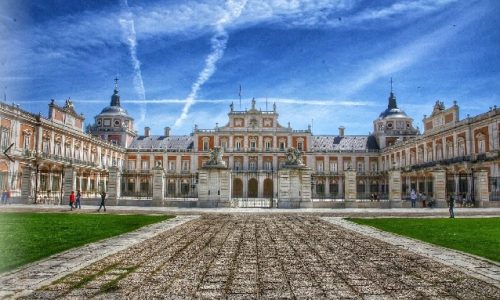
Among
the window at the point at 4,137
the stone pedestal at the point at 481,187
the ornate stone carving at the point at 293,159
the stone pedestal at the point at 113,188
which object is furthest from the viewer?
the window at the point at 4,137

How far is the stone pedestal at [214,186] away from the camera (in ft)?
80.4

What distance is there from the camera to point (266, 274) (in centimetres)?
627

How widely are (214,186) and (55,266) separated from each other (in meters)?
17.9

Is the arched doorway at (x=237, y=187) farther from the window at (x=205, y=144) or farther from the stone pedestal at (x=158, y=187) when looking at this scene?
the stone pedestal at (x=158, y=187)

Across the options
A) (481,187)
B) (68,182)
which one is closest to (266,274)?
(68,182)

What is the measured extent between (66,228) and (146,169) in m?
50.4

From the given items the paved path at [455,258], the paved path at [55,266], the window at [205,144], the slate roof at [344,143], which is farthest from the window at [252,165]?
the paved path at [55,266]

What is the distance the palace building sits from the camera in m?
33.9

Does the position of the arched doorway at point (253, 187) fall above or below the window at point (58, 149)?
below

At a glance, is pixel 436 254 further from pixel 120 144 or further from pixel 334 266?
pixel 120 144

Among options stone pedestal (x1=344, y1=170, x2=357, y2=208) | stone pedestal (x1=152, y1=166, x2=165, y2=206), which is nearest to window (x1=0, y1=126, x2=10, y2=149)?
stone pedestal (x1=152, y1=166, x2=165, y2=206)

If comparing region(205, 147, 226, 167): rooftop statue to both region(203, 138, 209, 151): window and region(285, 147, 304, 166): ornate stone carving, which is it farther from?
region(203, 138, 209, 151): window

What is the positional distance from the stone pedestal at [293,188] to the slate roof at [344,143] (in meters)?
38.1

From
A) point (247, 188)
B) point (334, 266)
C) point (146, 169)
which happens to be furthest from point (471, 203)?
point (146, 169)
